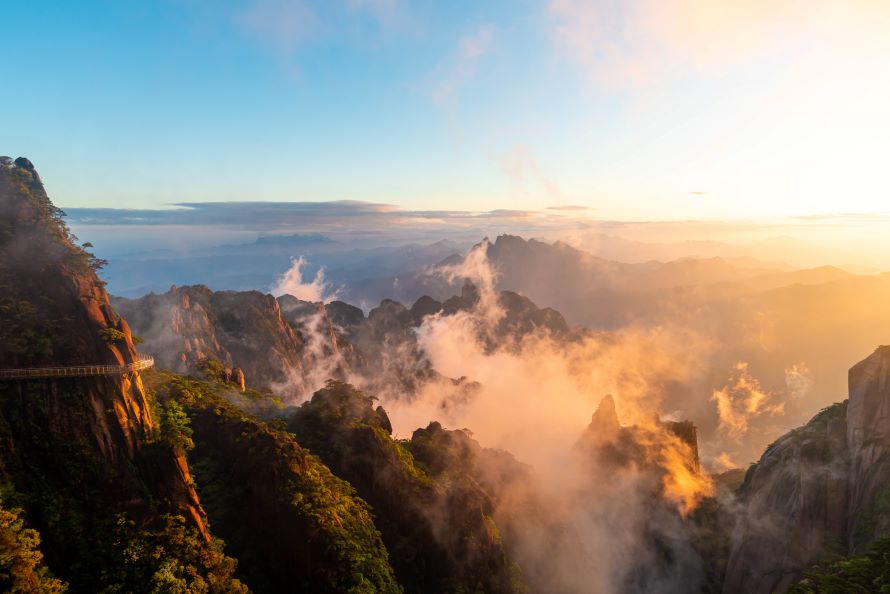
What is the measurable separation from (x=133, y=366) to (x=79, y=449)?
27.9 ft

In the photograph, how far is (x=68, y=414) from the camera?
40.1 m

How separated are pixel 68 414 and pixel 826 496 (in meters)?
101

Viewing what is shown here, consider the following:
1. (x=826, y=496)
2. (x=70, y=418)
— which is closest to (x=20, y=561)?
(x=70, y=418)

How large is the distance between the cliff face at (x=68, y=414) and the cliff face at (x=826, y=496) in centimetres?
8473

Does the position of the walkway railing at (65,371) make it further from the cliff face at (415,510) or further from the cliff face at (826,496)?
the cliff face at (826,496)

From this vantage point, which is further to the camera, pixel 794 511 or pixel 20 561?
pixel 794 511

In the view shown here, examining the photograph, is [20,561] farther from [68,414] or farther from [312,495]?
[312,495]

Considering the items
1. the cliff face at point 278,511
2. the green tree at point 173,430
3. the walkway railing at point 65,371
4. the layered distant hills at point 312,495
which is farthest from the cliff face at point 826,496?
the walkway railing at point 65,371

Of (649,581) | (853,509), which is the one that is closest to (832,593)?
(853,509)

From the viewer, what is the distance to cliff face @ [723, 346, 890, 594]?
2537 inches

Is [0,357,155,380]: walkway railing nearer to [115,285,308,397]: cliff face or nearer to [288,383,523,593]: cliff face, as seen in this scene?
[288,383,523,593]: cliff face

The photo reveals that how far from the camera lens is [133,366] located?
44969 mm

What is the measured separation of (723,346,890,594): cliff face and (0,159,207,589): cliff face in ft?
278

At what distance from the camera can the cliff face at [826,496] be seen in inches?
2537
